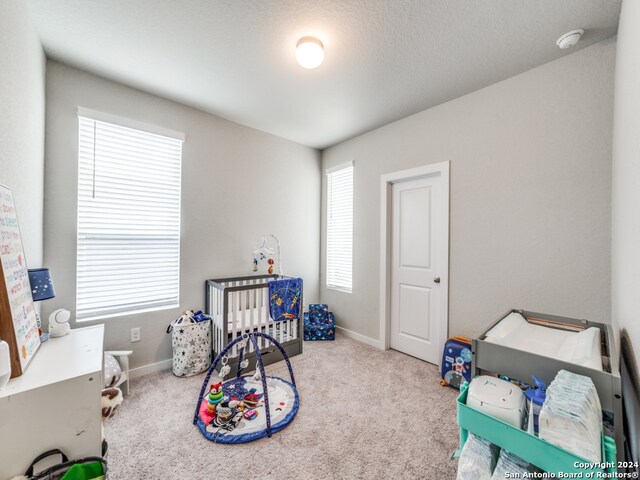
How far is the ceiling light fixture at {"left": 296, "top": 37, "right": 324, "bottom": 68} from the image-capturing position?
5.85ft

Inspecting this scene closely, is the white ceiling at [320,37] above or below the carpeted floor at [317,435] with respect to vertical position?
above

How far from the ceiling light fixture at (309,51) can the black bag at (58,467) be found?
236 centimetres

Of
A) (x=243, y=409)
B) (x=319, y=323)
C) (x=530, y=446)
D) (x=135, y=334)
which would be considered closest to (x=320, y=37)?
(x=530, y=446)

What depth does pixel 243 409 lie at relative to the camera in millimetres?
1915

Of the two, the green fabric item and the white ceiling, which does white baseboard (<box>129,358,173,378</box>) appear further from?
the white ceiling

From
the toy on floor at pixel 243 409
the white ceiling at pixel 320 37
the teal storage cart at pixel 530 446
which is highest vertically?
the white ceiling at pixel 320 37

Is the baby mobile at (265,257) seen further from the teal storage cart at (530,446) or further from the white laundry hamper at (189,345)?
the teal storage cart at (530,446)

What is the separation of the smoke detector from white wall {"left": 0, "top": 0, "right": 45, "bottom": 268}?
3.11m

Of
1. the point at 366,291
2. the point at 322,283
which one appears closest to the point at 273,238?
the point at 322,283

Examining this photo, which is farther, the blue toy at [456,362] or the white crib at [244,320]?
the white crib at [244,320]

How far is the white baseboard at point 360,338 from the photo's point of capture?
10.5 ft

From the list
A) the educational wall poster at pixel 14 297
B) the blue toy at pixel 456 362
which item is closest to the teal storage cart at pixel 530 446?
the blue toy at pixel 456 362

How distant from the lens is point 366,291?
3.35 m

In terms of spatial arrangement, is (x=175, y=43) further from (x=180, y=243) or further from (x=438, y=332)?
(x=438, y=332)
